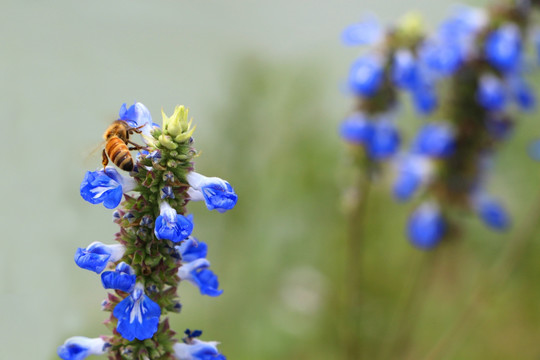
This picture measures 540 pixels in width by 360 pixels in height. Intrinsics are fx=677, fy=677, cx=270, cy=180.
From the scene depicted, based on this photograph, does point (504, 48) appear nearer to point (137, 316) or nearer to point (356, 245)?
point (356, 245)

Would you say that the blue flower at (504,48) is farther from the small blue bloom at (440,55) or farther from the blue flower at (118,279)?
the blue flower at (118,279)

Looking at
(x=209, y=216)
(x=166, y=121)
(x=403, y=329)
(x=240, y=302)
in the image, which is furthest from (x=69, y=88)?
(x=166, y=121)

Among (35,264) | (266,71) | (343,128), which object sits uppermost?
(266,71)

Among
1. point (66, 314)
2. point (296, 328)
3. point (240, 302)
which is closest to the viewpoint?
point (66, 314)

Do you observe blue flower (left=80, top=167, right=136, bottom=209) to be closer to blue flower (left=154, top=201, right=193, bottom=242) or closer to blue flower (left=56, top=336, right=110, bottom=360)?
blue flower (left=154, top=201, right=193, bottom=242)

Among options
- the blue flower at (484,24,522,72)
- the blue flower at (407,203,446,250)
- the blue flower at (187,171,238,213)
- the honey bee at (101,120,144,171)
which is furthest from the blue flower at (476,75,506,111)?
the blue flower at (187,171,238,213)

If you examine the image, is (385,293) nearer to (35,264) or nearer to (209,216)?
(209,216)
